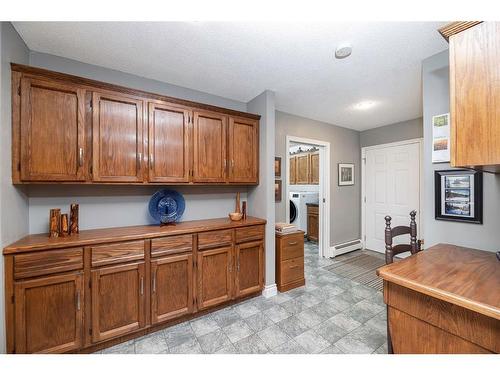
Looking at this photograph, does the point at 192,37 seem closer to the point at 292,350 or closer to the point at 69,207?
the point at 69,207

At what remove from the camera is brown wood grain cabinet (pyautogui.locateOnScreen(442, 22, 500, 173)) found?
0.94 meters

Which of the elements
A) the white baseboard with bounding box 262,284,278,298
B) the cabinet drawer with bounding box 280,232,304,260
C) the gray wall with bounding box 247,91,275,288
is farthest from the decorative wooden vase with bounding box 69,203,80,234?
the cabinet drawer with bounding box 280,232,304,260

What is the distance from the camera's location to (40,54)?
176 centimetres

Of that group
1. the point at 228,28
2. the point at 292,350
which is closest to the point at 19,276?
the point at 292,350

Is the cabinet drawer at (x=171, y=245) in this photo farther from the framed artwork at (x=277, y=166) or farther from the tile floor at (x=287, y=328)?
the framed artwork at (x=277, y=166)

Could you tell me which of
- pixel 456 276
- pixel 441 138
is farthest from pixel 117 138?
pixel 441 138

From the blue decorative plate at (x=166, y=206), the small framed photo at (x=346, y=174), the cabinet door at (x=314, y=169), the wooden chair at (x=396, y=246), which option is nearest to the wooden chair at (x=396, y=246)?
the wooden chair at (x=396, y=246)

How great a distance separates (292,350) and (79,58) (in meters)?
3.09

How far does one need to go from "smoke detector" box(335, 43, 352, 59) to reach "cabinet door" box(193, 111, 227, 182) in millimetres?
1255

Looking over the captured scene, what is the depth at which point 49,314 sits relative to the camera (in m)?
A: 1.47

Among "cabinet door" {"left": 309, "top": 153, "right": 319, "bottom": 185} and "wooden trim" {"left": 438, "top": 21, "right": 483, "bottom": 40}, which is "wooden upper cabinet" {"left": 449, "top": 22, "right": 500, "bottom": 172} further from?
"cabinet door" {"left": 309, "top": 153, "right": 319, "bottom": 185}

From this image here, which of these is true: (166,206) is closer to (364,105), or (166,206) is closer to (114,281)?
(114,281)

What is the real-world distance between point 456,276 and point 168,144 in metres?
2.33

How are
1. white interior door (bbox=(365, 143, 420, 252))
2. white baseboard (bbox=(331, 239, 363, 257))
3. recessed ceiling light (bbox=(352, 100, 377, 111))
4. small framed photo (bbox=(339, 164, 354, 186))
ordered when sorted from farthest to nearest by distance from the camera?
small framed photo (bbox=(339, 164, 354, 186)) < white baseboard (bbox=(331, 239, 363, 257)) < white interior door (bbox=(365, 143, 420, 252)) < recessed ceiling light (bbox=(352, 100, 377, 111))
